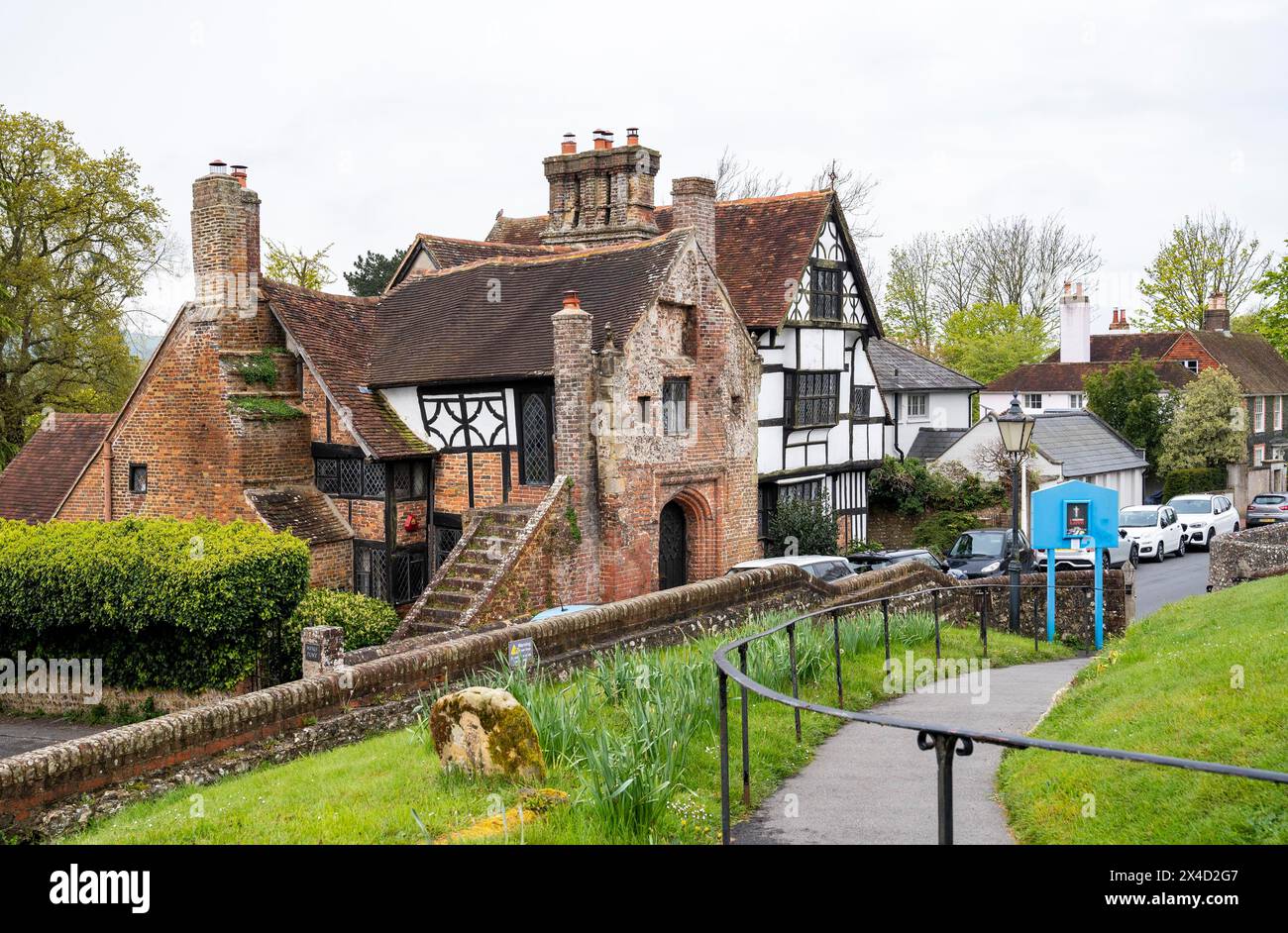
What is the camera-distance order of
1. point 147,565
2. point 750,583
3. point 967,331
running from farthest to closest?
A: point 967,331
point 750,583
point 147,565

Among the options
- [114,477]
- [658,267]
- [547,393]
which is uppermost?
[658,267]

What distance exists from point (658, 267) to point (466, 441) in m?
5.22

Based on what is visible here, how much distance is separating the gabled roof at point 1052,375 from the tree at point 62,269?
121 feet

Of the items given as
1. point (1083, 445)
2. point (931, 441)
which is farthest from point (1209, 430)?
point (931, 441)

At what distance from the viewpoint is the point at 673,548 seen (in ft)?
79.3

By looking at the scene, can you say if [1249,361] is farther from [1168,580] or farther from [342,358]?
[342,358]

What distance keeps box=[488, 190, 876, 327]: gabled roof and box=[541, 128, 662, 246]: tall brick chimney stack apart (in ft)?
3.60

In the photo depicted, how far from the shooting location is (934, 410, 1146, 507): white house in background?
121 ft

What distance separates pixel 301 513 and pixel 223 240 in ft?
18.8

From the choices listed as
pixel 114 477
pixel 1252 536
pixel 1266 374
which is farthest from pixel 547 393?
pixel 1266 374

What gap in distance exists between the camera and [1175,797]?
23.2 feet

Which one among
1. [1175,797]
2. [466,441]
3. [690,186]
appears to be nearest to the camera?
[1175,797]

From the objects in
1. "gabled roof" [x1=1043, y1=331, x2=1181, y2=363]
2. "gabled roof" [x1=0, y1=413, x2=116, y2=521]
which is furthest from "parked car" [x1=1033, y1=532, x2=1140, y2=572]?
"gabled roof" [x1=1043, y1=331, x2=1181, y2=363]
